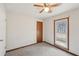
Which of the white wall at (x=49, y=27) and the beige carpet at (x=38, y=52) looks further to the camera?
the white wall at (x=49, y=27)

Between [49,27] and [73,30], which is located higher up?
[49,27]

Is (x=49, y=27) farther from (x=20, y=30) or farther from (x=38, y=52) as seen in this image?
(x=38, y=52)

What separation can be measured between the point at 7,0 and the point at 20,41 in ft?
9.33

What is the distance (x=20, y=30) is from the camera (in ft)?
11.6

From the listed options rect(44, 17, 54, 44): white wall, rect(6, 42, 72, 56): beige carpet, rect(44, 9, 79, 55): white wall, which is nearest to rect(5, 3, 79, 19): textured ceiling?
rect(44, 9, 79, 55): white wall

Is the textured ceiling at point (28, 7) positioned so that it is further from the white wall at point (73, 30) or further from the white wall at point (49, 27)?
the white wall at point (49, 27)

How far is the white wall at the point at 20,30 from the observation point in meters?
3.16

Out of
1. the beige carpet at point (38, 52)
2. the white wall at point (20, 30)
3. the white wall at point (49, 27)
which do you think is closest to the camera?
the beige carpet at point (38, 52)

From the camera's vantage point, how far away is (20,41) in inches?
140

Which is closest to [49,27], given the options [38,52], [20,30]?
[20,30]

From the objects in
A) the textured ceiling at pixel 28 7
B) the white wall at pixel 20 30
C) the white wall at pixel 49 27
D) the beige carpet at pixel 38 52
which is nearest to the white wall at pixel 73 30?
the textured ceiling at pixel 28 7

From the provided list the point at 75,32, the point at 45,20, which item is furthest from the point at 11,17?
the point at 75,32

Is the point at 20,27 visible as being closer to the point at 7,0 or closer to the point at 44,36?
the point at 44,36

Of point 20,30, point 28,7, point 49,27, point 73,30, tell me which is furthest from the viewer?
point 49,27
